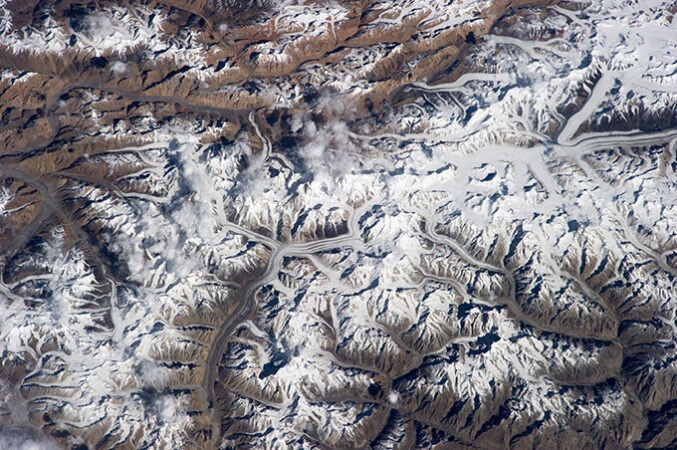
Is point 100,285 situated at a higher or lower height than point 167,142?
lower

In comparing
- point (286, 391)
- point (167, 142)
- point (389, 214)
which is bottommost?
point (286, 391)

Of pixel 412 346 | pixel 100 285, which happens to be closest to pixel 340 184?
pixel 412 346

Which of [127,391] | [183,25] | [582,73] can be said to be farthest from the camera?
[183,25]

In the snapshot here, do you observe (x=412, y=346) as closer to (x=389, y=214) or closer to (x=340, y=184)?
(x=389, y=214)

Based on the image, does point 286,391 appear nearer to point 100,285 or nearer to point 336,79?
point 100,285

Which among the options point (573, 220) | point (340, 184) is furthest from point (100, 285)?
point (573, 220)

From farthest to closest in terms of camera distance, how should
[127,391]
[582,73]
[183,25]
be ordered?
1. [183,25]
2. [582,73]
3. [127,391]

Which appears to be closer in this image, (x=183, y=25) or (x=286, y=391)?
(x=286, y=391)
